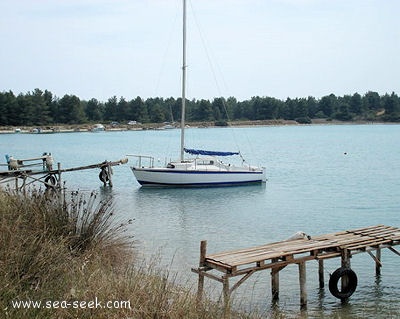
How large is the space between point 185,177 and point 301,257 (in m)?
22.0

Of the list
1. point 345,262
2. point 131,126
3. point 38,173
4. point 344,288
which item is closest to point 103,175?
point 38,173

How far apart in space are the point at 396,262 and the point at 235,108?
537 feet

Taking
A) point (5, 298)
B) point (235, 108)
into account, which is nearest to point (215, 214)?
point (5, 298)

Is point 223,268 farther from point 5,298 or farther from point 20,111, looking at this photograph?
point 20,111

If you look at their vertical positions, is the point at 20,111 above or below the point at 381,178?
above

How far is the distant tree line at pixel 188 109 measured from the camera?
126188mm

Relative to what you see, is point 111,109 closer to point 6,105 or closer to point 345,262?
point 6,105

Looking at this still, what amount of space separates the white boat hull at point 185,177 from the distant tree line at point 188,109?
3745 inches

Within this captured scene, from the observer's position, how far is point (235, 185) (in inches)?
1362

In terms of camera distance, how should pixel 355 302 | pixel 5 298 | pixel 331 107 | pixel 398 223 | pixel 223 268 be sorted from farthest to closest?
pixel 331 107, pixel 398 223, pixel 355 302, pixel 223 268, pixel 5 298

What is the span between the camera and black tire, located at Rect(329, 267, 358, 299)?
12062 mm

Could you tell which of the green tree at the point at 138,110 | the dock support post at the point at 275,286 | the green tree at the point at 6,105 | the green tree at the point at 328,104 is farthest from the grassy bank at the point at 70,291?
the green tree at the point at 328,104

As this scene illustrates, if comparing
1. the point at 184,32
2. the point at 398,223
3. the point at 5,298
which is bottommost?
the point at 398,223

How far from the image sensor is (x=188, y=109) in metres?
168
